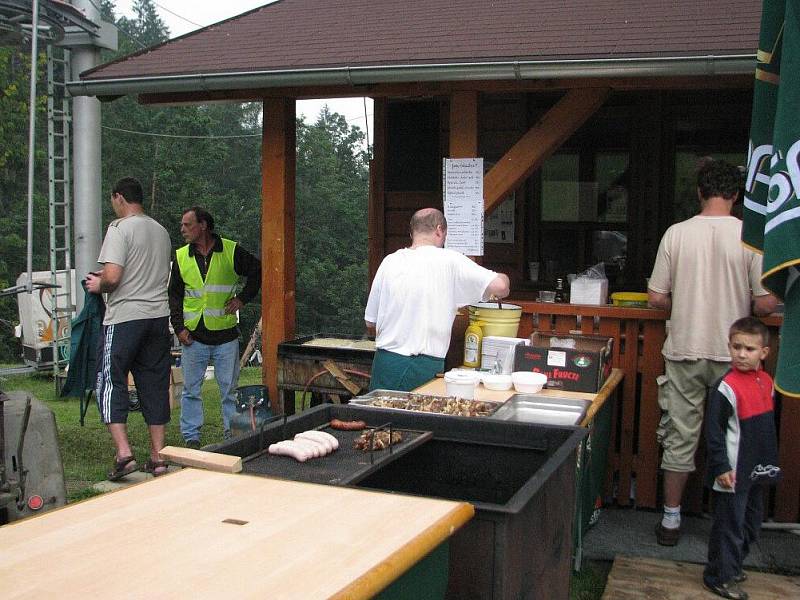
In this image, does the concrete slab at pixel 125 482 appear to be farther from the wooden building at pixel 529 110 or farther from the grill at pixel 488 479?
the grill at pixel 488 479

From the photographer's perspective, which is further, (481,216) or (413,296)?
(481,216)

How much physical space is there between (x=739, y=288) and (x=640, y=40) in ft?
6.06

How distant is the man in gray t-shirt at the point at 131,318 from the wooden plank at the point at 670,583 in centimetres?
319

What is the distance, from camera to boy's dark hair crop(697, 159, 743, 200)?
465cm

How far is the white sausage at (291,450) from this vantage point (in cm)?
276

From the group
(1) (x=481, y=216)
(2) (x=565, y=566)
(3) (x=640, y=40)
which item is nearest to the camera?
(2) (x=565, y=566)

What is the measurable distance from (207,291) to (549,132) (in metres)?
2.83

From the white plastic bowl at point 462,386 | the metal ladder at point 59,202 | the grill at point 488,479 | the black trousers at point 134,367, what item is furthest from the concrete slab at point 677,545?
the metal ladder at point 59,202

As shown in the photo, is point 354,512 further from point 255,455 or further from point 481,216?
point 481,216

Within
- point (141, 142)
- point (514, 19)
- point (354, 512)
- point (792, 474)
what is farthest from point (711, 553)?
point (141, 142)

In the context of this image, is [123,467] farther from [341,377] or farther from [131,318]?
[341,377]

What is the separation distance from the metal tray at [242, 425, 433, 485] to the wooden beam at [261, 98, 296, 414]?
142 inches

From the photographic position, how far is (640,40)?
5535 mm

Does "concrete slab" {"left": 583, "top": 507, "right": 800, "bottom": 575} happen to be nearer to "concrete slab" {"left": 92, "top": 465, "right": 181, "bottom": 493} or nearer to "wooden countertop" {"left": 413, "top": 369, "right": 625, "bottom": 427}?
"wooden countertop" {"left": 413, "top": 369, "right": 625, "bottom": 427}
